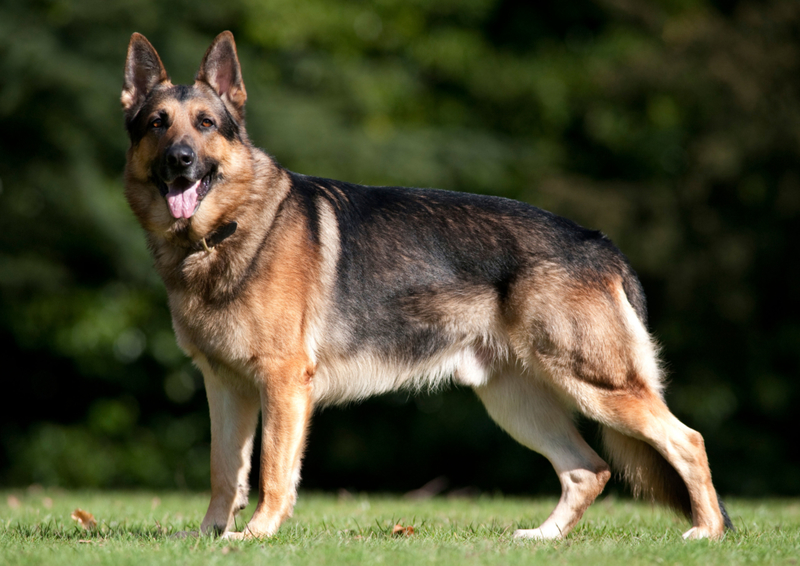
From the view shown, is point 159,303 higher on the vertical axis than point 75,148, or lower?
lower

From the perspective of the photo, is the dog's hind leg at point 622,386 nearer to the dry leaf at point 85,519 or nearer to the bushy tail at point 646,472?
the bushy tail at point 646,472

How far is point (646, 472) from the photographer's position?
495 cm

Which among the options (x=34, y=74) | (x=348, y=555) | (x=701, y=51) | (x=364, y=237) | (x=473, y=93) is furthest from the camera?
(x=473, y=93)

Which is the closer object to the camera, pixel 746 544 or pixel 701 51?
pixel 746 544

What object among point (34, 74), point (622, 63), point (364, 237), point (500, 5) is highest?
point (500, 5)

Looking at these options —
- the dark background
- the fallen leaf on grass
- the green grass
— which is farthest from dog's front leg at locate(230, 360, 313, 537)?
the dark background

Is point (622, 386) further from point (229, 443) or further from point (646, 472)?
point (229, 443)

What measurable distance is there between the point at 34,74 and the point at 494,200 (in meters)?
8.83

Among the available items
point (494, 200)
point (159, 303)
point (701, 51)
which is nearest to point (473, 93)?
point (701, 51)

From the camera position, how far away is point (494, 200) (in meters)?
5.42

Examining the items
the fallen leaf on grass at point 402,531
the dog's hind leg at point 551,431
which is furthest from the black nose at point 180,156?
the fallen leaf on grass at point 402,531

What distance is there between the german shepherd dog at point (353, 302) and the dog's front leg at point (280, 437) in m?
0.01

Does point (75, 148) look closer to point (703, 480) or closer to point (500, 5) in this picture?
point (500, 5)

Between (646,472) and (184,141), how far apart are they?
10.6 ft
